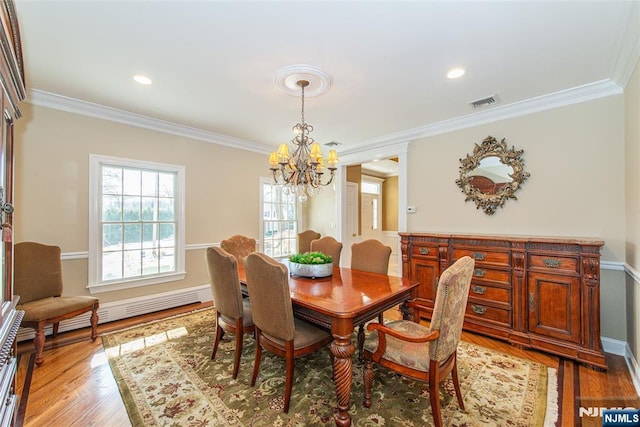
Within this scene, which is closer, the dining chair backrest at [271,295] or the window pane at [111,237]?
the dining chair backrest at [271,295]

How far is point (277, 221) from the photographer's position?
17.2 ft

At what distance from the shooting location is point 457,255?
3.14 m

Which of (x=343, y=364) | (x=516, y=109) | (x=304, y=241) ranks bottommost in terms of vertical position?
(x=343, y=364)

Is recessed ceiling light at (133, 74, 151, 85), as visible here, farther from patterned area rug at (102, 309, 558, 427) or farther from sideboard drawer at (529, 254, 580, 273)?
sideboard drawer at (529, 254, 580, 273)

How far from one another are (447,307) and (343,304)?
2.12 ft

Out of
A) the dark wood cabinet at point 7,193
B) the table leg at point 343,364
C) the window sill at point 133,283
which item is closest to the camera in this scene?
the dark wood cabinet at point 7,193

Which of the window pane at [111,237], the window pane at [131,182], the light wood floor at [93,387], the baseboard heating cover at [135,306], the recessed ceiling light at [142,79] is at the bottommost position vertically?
the light wood floor at [93,387]

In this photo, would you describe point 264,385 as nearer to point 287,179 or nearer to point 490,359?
point 287,179

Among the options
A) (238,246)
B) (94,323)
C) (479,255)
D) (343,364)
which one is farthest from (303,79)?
(94,323)

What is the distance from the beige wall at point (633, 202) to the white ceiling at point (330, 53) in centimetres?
26

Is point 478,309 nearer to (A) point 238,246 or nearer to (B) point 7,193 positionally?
(A) point 238,246

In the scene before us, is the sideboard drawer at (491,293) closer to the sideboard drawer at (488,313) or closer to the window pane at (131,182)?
the sideboard drawer at (488,313)

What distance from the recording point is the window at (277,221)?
16.5 ft

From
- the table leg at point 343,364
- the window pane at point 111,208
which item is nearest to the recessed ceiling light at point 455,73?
the table leg at point 343,364
